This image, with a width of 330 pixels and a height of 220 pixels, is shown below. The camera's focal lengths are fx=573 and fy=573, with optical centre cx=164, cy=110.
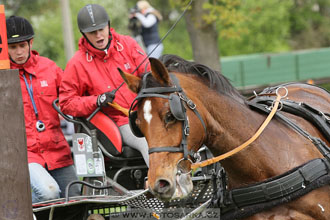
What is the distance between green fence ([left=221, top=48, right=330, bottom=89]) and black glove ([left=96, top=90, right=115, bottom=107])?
10.3m

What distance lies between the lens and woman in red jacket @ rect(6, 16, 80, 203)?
4.97 m

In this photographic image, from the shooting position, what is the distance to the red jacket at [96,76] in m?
4.91

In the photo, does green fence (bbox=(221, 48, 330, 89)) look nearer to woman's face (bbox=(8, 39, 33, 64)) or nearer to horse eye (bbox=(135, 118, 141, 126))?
woman's face (bbox=(8, 39, 33, 64))

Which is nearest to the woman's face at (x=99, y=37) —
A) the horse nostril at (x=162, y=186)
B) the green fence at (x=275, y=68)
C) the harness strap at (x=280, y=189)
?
the harness strap at (x=280, y=189)

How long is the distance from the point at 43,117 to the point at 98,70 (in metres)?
0.67

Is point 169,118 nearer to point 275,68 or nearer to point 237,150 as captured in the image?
point 237,150

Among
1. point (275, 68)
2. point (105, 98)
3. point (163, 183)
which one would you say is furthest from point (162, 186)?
→ point (275, 68)

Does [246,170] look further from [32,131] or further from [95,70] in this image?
[32,131]

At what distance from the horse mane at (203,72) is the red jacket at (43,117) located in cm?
167

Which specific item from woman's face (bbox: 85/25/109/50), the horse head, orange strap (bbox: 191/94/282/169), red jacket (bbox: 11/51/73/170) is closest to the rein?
orange strap (bbox: 191/94/282/169)

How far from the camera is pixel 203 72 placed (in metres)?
3.81

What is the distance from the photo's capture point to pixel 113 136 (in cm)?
485

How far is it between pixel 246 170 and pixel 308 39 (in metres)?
26.2

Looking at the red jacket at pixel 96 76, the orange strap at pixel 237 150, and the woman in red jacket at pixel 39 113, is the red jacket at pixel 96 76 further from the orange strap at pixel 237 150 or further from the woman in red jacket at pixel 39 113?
the orange strap at pixel 237 150
